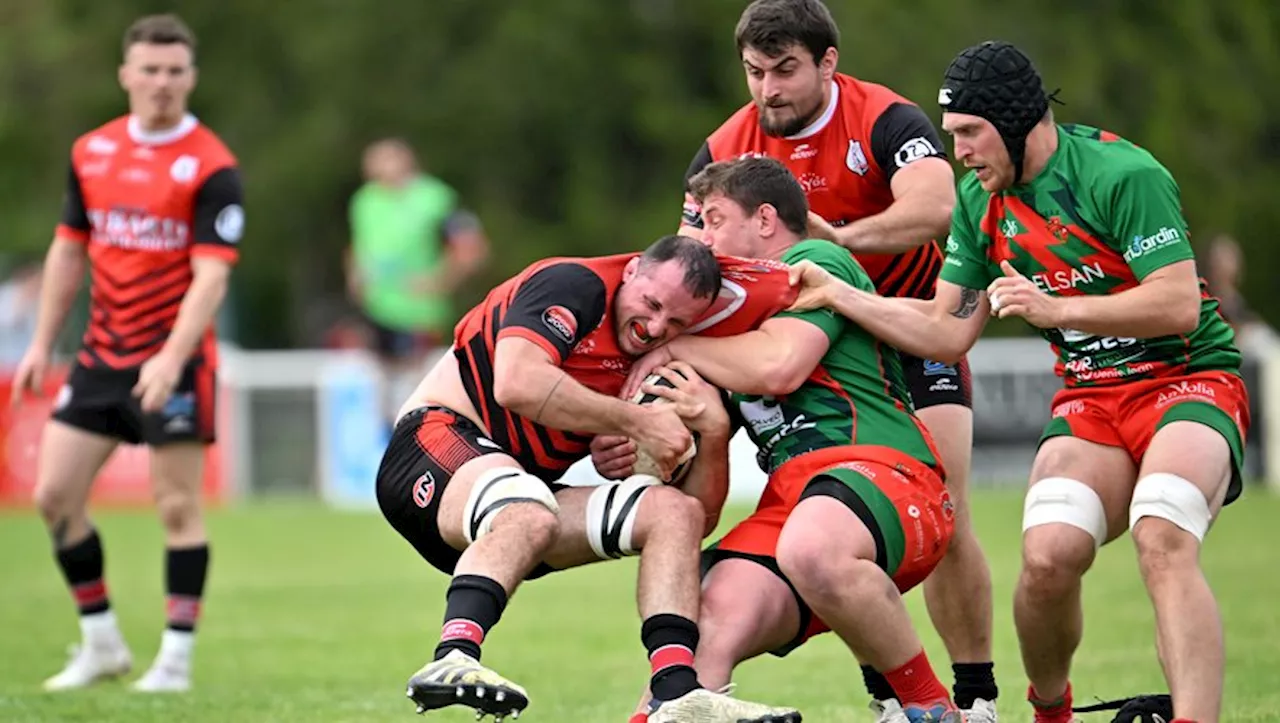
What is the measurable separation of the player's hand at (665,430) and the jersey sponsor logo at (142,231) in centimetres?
356

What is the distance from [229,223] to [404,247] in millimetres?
7930

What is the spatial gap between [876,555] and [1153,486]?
814 mm

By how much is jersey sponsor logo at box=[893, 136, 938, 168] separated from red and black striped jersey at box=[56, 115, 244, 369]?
10.7 feet

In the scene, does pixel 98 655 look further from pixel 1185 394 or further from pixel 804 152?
pixel 1185 394

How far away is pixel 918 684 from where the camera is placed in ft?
20.3

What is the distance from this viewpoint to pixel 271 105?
2862cm

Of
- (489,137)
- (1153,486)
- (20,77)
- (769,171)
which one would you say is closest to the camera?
(1153,486)

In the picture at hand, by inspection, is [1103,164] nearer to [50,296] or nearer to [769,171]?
[769,171]

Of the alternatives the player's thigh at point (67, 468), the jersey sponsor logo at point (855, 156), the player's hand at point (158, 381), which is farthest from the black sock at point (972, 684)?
the player's thigh at point (67, 468)

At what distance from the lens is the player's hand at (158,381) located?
8.70m

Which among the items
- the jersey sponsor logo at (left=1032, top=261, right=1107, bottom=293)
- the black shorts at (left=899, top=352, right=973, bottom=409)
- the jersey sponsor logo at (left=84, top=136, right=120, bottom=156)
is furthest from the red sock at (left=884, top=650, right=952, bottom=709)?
the jersey sponsor logo at (left=84, top=136, right=120, bottom=156)

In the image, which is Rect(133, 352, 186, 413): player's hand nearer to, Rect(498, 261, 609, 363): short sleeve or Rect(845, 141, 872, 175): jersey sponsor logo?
Rect(498, 261, 609, 363): short sleeve

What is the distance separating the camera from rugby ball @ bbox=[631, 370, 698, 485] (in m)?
6.34

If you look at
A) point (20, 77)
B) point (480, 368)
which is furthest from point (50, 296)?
point (20, 77)
